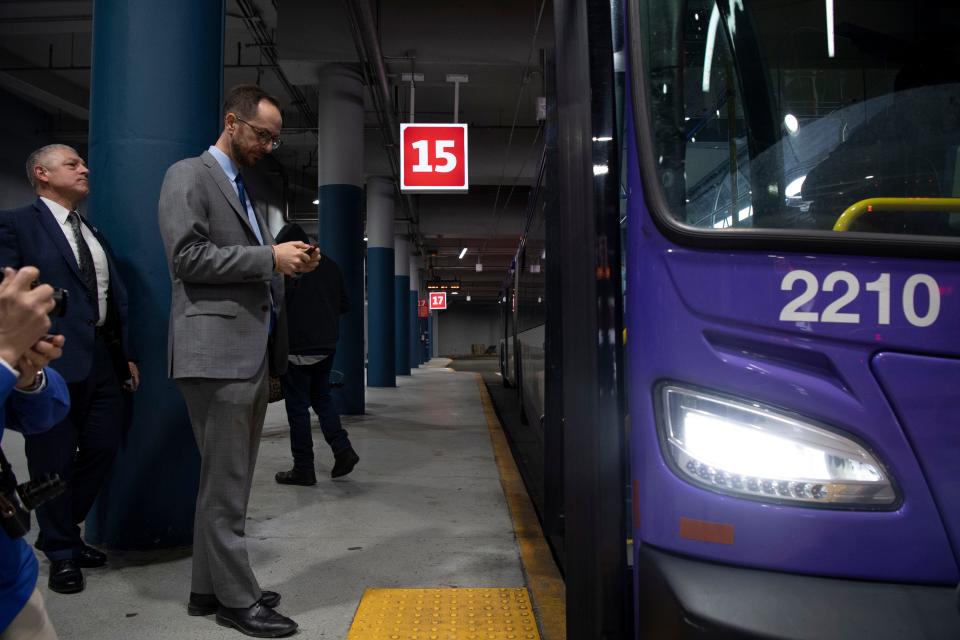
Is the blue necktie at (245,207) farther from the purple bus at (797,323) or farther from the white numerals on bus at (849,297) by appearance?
the white numerals on bus at (849,297)

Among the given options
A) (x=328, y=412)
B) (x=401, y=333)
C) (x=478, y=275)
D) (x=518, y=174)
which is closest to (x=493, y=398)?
(x=518, y=174)

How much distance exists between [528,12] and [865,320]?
9.44m

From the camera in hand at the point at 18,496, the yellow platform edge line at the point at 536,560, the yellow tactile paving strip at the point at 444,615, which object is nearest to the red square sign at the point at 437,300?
the yellow platform edge line at the point at 536,560

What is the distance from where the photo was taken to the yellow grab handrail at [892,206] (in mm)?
1567

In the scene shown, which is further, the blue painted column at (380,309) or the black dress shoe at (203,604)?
the blue painted column at (380,309)

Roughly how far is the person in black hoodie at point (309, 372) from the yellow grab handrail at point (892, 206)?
3.86 meters

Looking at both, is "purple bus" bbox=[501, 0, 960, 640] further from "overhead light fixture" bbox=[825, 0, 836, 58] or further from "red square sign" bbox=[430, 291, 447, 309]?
"red square sign" bbox=[430, 291, 447, 309]

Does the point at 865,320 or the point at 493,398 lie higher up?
the point at 865,320

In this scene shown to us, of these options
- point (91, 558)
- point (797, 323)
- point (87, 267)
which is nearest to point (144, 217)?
point (87, 267)

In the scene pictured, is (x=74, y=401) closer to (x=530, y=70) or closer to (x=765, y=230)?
(x=765, y=230)

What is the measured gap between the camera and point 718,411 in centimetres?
151

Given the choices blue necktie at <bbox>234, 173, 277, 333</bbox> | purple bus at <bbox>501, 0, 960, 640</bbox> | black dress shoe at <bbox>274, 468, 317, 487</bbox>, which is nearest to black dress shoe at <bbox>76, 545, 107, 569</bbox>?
blue necktie at <bbox>234, 173, 277, 333</bbox>

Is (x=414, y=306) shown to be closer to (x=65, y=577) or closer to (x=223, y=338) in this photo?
(x=65, y=577)

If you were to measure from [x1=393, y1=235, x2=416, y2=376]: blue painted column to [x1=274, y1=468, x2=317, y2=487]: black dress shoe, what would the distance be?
642 inches
